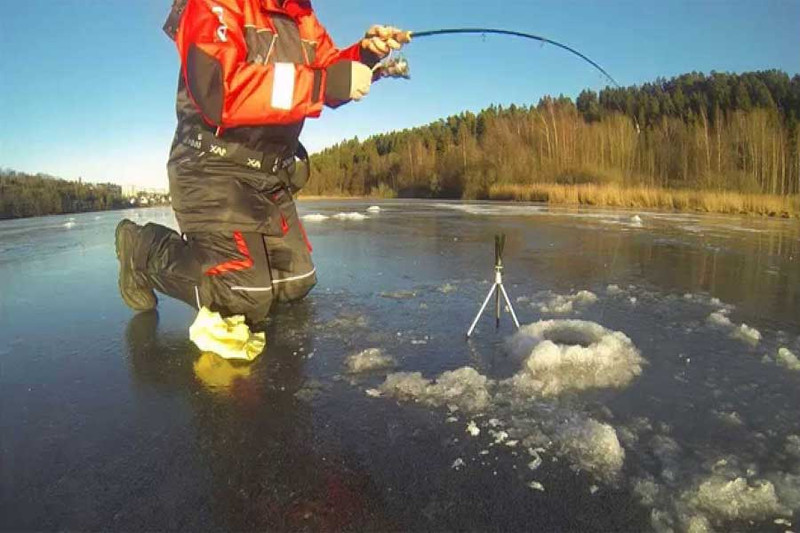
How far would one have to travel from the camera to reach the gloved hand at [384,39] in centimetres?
326

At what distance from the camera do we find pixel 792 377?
6.59 feet

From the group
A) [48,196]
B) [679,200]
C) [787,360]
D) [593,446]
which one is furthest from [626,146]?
[593,446]

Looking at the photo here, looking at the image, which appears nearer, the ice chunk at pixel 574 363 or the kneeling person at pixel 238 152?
the ice chunk at pixel 574 363

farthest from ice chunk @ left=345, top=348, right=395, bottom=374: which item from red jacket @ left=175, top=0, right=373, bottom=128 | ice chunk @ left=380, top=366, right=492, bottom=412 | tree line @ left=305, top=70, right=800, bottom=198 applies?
tree line @ left=305, top=70, right=800, bottom=198

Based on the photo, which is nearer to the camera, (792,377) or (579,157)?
(792,377)

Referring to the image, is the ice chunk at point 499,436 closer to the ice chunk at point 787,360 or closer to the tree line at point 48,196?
the ice chunk at point 787,360

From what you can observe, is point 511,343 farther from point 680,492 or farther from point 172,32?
point 172,32

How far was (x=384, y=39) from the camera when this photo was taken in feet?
10.8

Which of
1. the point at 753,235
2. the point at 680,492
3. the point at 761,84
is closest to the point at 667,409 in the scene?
the point at 680,492

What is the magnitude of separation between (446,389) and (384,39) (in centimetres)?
242

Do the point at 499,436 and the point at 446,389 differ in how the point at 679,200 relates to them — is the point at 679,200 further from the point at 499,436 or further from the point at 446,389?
the point at 499,436

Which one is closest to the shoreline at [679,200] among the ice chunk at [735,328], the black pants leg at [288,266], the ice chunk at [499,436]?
the ice chunk at [735,328]

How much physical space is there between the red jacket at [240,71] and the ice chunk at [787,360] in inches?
99.8

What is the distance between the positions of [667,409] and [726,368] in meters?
0.60
